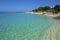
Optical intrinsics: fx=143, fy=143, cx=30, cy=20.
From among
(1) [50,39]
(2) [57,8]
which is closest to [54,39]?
(1) [50,39]

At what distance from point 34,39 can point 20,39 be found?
0.77 m

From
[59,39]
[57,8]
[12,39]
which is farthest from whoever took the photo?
[57,8]

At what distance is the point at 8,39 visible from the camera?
8.04 meters

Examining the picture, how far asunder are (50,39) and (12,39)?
210 cm

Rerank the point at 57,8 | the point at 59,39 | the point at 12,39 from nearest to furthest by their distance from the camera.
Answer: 1. the point at 59,39
2. the point at 12,39
3. the point at 57,8

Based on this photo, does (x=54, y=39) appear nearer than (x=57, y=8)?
Yes

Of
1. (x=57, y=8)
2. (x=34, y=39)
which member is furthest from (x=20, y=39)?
(x=57, y=8)

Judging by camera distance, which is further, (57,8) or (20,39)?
(57,8)

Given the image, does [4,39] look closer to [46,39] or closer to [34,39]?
[34,39]

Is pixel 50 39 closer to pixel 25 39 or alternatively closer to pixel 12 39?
pixel 25 39

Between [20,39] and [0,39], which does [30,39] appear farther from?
[0,39]

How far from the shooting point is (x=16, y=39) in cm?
790

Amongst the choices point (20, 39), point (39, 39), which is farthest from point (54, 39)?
point (20, 39)

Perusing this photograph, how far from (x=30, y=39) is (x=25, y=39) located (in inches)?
10.8
